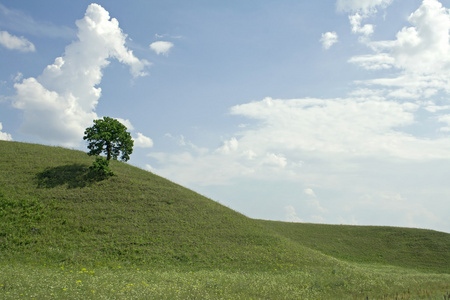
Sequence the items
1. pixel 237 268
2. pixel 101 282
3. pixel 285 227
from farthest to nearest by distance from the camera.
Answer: pixel 285 227
pixel 237 268
pixel 101 282

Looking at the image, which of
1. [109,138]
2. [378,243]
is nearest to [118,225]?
[109,138]

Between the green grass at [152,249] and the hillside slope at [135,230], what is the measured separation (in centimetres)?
17

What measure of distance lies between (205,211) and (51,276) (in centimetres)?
2835

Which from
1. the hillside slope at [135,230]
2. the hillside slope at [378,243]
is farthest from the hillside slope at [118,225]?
the hillside slope at [378,243]

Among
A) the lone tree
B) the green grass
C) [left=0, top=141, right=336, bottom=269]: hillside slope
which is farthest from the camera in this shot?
the lone tree

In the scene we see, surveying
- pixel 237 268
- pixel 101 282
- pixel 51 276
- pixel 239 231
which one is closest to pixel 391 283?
pixel 237 268

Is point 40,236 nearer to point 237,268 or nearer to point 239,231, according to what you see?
point 237,268

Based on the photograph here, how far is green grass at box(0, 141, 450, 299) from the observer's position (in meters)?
20.9

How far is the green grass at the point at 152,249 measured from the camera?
20.9 metres

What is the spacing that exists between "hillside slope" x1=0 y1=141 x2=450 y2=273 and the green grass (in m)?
0.17

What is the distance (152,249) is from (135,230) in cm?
476

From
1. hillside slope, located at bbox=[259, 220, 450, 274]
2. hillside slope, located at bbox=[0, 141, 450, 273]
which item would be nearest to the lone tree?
hillside slope, located at bbox=[0, 141, 450, 273]

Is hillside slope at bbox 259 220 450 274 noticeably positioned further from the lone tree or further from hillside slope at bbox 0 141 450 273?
the lone tree

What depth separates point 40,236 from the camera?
111 feet
